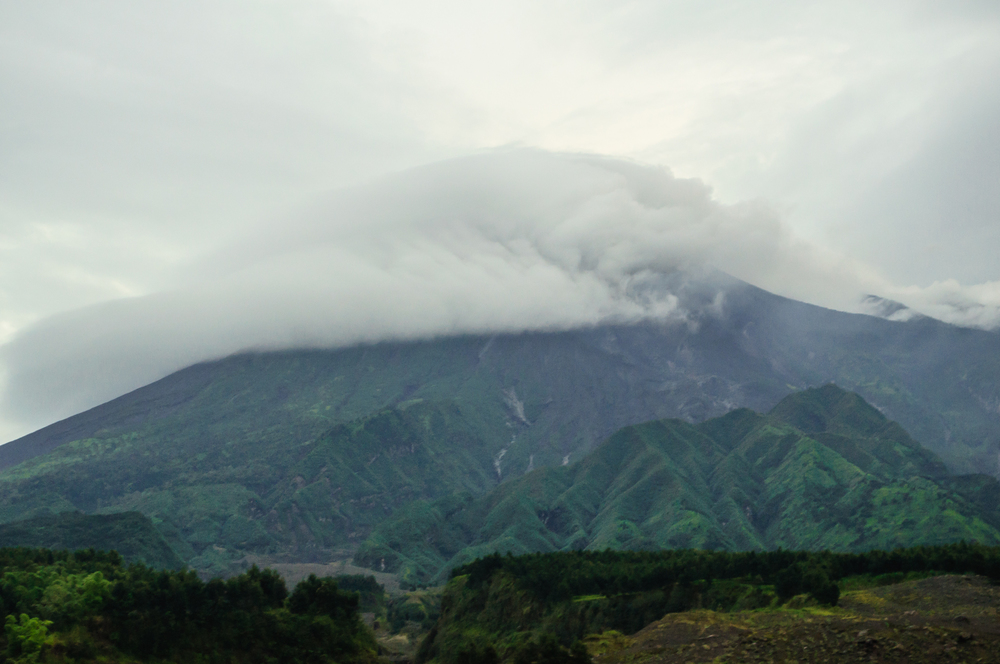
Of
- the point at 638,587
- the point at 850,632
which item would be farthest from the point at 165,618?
the point at 850,632

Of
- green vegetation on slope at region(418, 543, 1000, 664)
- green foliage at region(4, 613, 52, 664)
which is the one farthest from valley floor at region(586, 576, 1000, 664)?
green foliage at region(4, 613, 52, 664)

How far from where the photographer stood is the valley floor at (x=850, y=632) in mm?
50469

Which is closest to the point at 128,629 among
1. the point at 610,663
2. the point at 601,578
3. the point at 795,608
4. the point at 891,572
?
the point at 610,663

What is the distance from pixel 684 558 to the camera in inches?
3937

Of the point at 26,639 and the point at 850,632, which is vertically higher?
the point at 26,639

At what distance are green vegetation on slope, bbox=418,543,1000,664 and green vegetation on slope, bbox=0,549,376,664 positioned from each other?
1585cm

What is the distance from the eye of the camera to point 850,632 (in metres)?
53.9

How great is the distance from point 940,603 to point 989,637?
1259 cm

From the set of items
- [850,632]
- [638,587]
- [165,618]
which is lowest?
[638,587]

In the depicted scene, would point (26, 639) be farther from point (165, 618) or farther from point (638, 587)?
point (638, 587)

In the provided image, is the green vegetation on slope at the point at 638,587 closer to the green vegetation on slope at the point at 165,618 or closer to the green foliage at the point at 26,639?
the green vegetation on slope at the point at 165,618

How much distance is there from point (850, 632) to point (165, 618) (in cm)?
5791

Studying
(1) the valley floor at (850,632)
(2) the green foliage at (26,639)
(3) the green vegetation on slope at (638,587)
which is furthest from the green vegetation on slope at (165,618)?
(1) the valley floor at (850,632)

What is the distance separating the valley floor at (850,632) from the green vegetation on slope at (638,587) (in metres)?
5.11
